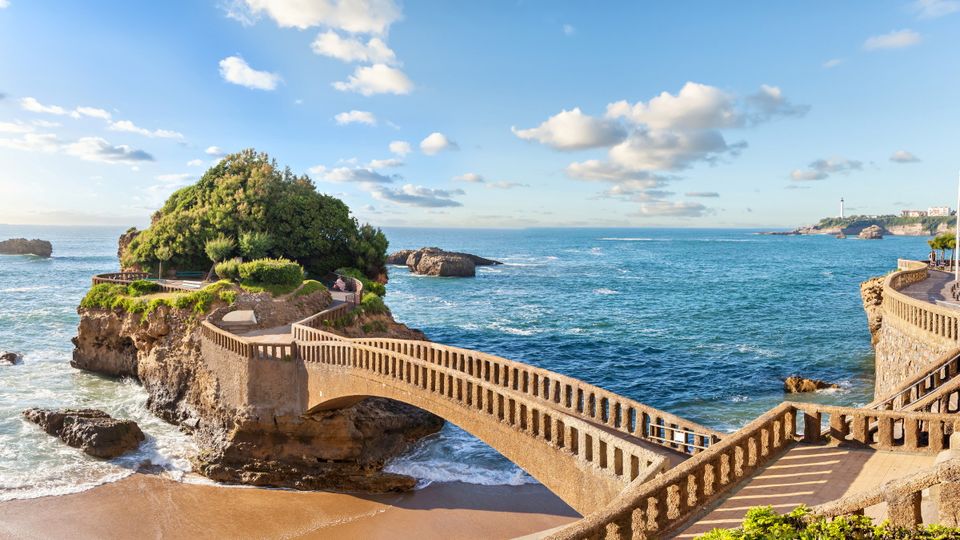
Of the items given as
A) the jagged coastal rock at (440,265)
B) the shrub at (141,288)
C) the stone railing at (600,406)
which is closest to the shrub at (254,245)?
the shrub at (141,288)

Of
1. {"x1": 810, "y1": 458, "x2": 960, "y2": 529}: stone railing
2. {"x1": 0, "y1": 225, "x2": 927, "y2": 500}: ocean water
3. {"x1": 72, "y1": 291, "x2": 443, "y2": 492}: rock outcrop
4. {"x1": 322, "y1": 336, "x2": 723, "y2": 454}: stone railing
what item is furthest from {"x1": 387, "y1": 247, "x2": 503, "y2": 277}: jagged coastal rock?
{"x1": 810, "y1": 458, "x2": 960, "y2": 529}: stone railing

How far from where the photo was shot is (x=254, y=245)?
45.5m

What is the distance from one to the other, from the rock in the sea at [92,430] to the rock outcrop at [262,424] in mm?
2812

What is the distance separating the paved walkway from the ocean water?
15731 mm

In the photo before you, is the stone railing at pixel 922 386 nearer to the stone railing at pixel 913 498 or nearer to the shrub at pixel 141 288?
the stone railing at pixel 913 498

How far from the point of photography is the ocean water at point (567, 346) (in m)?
27.7

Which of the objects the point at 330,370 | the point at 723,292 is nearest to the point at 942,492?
the point at 330,370

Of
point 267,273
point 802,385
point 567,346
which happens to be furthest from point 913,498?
point 567,346

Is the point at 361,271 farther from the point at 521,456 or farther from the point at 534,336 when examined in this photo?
the point at 521,456

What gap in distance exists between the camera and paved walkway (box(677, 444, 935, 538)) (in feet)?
33.3

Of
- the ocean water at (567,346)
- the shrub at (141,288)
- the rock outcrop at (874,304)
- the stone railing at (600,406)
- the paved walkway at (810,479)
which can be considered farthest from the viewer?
the rock outcrop at (874,304)

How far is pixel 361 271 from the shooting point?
50.4m

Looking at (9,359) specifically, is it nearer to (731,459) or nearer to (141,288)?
(141,288)

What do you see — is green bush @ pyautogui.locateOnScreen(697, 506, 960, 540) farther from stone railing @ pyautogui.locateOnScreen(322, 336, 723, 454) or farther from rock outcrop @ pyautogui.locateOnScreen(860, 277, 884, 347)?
rock outcrop @ pyautogui.locateOnScreen(860, 277, 884, 347)
